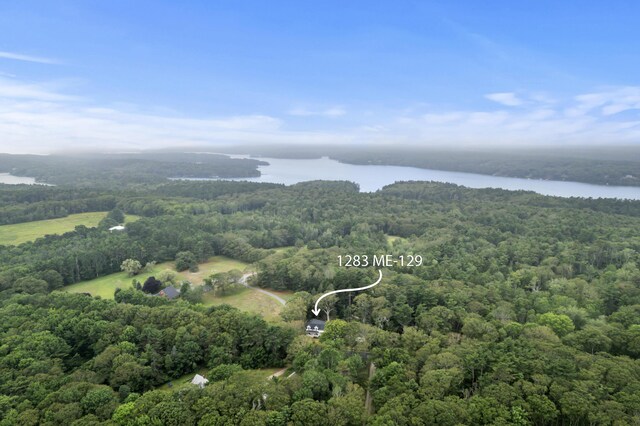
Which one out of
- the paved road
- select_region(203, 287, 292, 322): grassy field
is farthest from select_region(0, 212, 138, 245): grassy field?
→ select_region(203, 287, 292, 322): grassy field

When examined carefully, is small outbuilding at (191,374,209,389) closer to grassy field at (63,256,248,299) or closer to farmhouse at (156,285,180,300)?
farmhouse at (156,285,180,300)

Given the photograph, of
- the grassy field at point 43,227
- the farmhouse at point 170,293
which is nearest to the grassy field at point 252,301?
the farmhouse at point 170,293

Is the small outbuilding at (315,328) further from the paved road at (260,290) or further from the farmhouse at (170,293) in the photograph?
the farmhouse at (170,293)

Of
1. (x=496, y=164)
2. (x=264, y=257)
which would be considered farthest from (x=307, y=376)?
(x=496, y=164)

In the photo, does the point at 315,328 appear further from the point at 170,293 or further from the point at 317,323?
the point at 170,293

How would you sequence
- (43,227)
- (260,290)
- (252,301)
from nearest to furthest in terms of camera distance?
(252,301) < (260,290) < (43,227)

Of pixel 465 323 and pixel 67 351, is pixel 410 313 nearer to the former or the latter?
pixel 465 323

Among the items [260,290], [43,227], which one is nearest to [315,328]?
[260,290]
